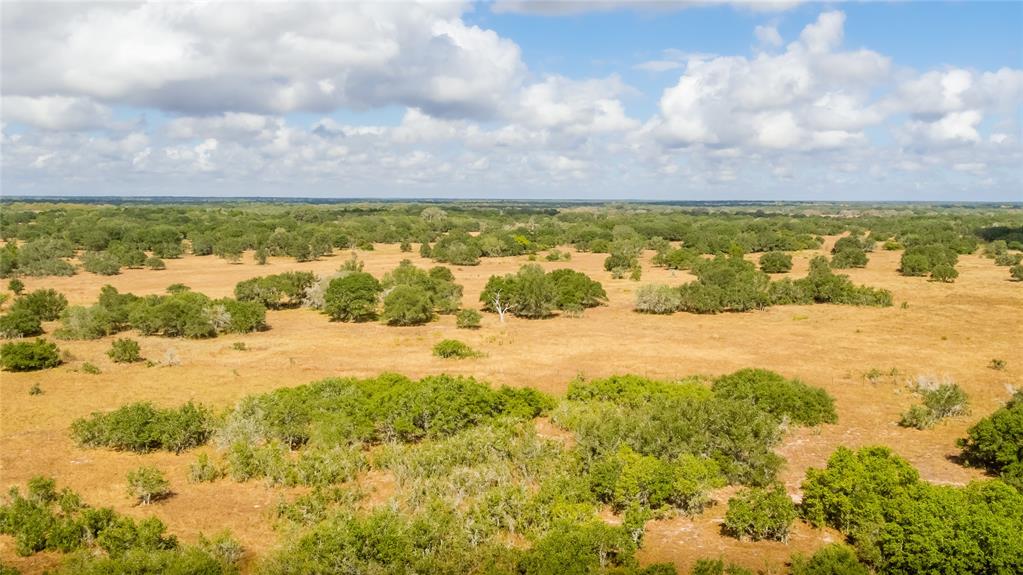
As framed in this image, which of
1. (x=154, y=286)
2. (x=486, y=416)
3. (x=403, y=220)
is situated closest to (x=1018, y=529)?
(x=486, y=416)

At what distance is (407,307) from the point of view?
43.1m

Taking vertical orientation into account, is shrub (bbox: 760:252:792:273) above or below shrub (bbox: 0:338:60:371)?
above

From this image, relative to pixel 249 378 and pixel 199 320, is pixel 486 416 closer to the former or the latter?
pixel 249 378

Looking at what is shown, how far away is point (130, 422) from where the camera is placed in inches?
819

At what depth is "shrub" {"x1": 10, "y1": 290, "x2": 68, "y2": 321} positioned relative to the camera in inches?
1635

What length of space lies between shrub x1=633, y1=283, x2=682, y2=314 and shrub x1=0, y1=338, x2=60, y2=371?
121ft

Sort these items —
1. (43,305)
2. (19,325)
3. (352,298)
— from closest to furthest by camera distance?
(19,325)
(43,305)
(352,298)

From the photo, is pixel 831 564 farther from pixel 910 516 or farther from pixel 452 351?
pixel 452 351

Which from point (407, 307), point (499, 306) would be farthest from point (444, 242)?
point (407, 307)

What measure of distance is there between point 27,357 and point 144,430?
49.5 ft

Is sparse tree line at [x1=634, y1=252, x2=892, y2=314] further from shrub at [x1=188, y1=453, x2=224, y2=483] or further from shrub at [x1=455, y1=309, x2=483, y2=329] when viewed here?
shrub at [x1=188, y1=453, x2=224, y2=483]

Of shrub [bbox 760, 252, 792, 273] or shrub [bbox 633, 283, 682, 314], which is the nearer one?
shrub [bbox 633, 283, 682, 314]

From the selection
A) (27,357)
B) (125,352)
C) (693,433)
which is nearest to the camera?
(693,433)

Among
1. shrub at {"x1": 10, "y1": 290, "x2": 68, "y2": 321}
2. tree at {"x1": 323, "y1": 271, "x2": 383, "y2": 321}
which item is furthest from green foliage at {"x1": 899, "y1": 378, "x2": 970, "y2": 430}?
shrub at {"x1": 10, "y1": 290, "x2": 68, "y2": 321}
